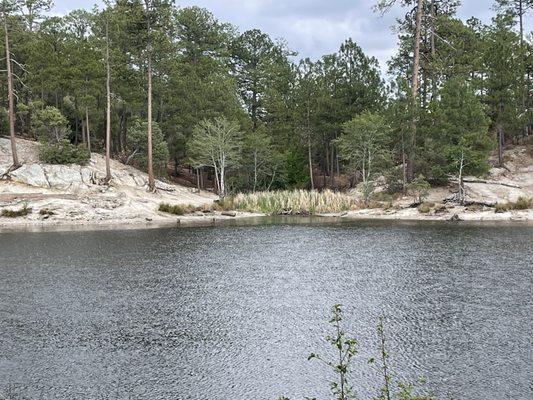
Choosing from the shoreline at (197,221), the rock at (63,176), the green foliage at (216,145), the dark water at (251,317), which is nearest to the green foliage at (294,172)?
the green foliage at (216,145)

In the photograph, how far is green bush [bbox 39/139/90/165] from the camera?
38.7m

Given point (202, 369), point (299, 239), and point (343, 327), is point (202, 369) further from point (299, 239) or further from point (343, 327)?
point (299, 239)

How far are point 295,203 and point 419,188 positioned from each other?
9.61 metres

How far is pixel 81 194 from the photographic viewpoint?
35094 millimetres

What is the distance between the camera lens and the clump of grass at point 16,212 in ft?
97.1

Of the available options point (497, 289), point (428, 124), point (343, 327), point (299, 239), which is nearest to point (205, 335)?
point (343, 327)

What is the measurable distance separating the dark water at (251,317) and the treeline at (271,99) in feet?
70.0

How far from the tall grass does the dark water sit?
18.7 metres

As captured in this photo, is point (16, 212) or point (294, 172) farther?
point (294, 172)

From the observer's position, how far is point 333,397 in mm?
6062

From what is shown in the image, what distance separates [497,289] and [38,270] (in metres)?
13.0

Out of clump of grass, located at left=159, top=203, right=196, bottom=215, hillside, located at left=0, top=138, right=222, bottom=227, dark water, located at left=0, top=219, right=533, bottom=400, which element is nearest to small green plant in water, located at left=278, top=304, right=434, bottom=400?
dark water, located at left=0, top=219, right=533, bottom=400

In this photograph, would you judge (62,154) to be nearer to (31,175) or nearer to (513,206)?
(31,175)

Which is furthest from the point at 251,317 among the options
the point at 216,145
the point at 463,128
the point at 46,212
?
the point at 216,145
